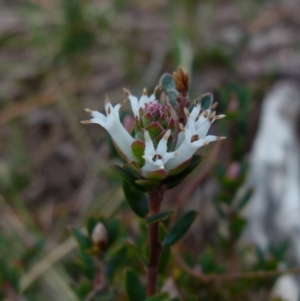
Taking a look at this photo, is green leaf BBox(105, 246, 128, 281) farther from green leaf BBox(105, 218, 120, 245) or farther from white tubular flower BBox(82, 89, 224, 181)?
white tubular flower BBox(82, 89, 224, 181)

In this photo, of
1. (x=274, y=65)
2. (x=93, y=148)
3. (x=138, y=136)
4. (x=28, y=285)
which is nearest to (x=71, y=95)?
(x=93, y=148)

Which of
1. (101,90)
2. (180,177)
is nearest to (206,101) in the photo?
(180,177)

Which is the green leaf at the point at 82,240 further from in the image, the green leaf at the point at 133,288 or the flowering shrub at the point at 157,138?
the flowering shrub at the point at 157,138

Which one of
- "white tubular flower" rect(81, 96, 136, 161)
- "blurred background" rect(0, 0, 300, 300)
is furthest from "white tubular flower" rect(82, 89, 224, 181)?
"blurred background" rect(0, 0, 300, 300)

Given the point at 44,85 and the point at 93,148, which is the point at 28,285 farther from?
the point at 44,85

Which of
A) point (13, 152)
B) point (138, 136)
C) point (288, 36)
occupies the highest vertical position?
point (138, 136)

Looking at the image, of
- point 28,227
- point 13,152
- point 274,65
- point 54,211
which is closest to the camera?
point 28,227
